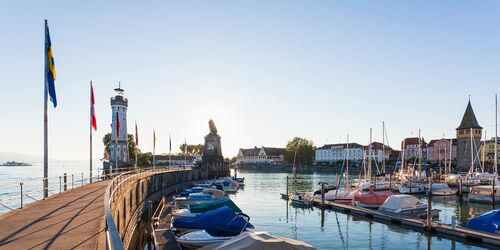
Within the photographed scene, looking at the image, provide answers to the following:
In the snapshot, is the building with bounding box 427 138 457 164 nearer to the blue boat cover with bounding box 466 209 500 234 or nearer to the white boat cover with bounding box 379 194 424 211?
the white boat cover with bounding box 379 194 424 211

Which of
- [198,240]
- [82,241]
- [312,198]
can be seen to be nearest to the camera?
[82,241]

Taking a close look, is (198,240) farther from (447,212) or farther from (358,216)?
(447,212)

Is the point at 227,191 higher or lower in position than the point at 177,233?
lower

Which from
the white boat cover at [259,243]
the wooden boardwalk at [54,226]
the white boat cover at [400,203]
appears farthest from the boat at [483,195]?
the wooden boardwalk at [54,226]

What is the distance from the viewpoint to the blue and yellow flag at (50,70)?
24406 millimetres

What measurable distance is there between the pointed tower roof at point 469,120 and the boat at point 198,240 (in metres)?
146

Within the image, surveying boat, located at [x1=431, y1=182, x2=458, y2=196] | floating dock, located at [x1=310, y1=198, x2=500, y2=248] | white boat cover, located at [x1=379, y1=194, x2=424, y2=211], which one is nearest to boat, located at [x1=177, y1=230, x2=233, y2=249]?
floating dock, located at [x1=310, y1=198, x2=500, y2=248]

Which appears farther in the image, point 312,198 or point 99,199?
point 312,198

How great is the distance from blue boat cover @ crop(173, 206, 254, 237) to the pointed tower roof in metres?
144

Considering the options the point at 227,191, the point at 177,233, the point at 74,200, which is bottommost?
the point at 227,191

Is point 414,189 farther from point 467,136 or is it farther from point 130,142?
point 130,142

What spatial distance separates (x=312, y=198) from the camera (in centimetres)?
5009

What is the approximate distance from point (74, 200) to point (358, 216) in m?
28.0

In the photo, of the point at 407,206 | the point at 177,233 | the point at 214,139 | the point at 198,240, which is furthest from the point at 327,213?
the point at 214,139
